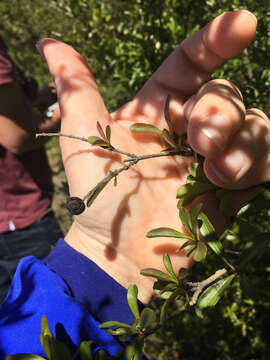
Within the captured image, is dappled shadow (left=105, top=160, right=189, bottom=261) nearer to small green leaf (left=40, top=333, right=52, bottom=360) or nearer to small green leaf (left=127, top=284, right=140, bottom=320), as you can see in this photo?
small green leaf (left=127, top=284, right=140, bottom=320)

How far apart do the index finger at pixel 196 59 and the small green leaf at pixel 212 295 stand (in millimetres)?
868

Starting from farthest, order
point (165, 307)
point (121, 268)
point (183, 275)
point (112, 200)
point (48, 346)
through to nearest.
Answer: point (121, 268) < point (112, 200) < point (183, 275) < point (165, 307) < point (48, 346)

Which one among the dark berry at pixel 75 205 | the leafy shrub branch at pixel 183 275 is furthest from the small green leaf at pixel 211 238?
the dark berry at pixel 75 205

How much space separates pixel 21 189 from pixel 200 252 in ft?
6.28

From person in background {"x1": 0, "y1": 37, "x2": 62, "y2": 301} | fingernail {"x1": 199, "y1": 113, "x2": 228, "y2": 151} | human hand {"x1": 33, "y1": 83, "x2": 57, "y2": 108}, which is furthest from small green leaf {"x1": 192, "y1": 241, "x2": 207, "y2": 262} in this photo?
human hand {"x1": 33, "y1": 83, "x2": 57, "y2": 108}

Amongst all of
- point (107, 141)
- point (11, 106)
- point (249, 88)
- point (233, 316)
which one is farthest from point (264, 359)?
point (11, 106)

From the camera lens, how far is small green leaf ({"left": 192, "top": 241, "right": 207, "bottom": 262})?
997 millimetres

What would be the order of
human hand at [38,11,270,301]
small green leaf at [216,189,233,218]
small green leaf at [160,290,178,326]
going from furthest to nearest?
human hand at [38,11,270,301], small green leaf at [216,189,233,218], small green leaf at [160,290,178,326]

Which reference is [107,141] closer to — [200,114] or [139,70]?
[200,114]

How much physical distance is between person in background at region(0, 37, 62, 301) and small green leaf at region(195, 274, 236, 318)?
1.70 meters

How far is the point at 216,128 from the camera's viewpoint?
3.33ft

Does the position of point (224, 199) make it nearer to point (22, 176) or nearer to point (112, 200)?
point (112, 200)

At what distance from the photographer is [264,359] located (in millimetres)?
2244

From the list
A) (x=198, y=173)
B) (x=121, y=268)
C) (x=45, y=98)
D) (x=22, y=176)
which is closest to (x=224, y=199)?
(x=198, y=173)
